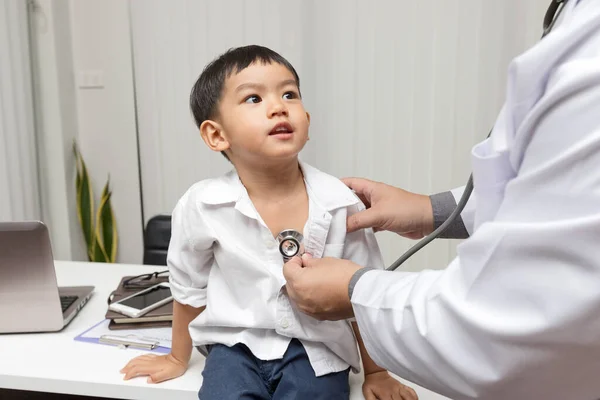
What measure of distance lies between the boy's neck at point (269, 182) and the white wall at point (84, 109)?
222 centimetres

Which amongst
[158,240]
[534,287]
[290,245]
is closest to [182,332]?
[290,245]

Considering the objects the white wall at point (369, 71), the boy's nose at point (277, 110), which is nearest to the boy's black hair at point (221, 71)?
the boy's nose at point (277, 110)

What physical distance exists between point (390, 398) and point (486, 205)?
489 millimetres

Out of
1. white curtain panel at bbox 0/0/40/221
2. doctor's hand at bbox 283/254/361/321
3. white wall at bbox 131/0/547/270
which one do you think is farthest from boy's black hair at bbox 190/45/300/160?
white curtain panel at bbox 0/0/40/221

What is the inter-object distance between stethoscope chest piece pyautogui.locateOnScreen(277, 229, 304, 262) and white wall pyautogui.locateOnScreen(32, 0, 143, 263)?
93.0 inches

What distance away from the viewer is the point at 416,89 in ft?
8.96

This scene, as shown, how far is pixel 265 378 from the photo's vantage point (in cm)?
113

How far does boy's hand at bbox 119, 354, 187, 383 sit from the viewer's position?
3.72 feet

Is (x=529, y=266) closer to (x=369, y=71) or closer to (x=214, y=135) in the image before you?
(x=214, y=135)

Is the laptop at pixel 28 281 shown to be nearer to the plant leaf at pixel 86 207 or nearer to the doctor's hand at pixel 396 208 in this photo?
the doctor's hand at pixel 396 208

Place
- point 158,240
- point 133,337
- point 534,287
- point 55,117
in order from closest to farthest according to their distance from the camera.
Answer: point 534,287
point 133,337
point 158,240
point 55,117

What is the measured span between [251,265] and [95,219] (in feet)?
8.45

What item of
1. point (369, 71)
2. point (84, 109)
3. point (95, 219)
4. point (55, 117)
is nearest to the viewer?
point (369, 71)

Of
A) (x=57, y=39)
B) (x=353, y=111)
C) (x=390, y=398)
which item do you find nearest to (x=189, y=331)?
(x=390, y=398)
